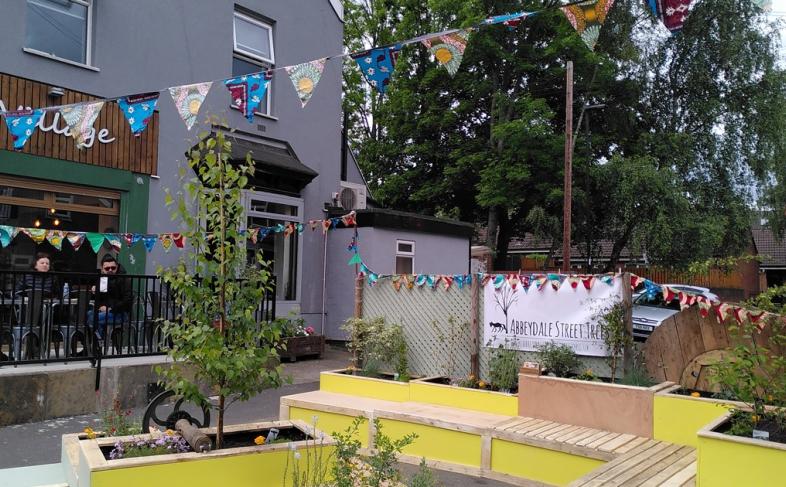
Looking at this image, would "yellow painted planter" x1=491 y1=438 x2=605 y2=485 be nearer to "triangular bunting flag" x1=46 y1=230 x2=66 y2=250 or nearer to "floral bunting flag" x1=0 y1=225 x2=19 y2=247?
"triangular bunting flag" x1=46 y1=230 x2=66 y2=250

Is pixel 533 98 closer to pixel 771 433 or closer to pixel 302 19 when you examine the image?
pixel 302 19

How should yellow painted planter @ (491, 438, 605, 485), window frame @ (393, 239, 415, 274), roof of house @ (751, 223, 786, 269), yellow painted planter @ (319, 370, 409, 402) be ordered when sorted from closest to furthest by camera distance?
yellow painted planter @ (491, 438, 605, 485) < yellow painted planter @ (319, 370, 409, 402) < window frame @ (393, 239, 415, 274) < roof of house @ (751, 223, 786, 269)

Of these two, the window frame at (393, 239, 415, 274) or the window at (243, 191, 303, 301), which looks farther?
the window frame at (393, 239, 415, 274)

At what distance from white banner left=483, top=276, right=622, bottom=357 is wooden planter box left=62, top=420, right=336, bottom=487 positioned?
4094 millimetres

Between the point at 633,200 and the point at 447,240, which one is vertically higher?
the point at 633,200

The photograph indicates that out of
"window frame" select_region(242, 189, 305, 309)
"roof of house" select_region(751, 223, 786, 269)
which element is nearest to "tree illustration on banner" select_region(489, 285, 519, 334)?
"window frame" select_region(242, 189, 305, 309)

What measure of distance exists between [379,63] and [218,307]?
5049 millimetres

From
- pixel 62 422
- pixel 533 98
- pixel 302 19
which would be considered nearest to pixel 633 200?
pixel 533 98

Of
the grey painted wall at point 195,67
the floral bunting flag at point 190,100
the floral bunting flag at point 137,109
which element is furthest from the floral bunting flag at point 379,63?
the floral bunting flag at point 137,109

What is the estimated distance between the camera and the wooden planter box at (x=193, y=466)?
11.2ft

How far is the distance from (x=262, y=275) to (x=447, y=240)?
13.0m

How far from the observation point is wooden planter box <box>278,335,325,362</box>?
1217 cm

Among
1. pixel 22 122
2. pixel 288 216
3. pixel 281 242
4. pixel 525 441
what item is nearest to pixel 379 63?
pixel 525 441

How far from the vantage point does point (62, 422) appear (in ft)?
23.7
